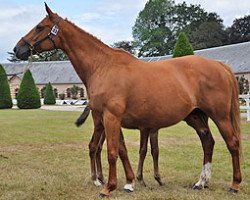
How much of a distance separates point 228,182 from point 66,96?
58811 millimetres

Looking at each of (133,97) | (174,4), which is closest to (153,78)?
(133,97)

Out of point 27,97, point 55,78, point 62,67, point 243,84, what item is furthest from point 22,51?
point 62,67

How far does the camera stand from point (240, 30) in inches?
2397

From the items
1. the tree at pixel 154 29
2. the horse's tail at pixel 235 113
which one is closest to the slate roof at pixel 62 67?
the tree at pixel 154 29

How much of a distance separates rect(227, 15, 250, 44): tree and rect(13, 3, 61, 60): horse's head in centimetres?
5793

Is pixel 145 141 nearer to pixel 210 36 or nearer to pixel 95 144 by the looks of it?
pixel 95 144

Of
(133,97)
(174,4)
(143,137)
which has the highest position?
(174,4)

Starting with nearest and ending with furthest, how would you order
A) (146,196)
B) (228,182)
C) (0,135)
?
(146,196) < (228,182) < (0,135)

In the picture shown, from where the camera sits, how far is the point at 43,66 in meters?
A: 67.5

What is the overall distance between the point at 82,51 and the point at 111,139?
144cm

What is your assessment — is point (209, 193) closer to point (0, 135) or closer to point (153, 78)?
point (153, 78)

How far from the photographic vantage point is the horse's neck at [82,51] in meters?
5.74

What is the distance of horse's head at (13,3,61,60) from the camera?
18.7 ft

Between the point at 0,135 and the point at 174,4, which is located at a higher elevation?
the point at 174,4
